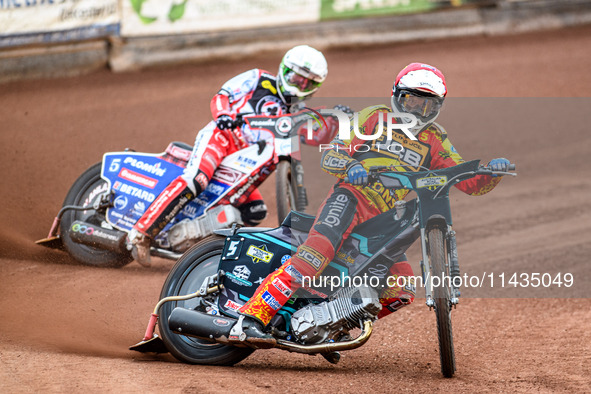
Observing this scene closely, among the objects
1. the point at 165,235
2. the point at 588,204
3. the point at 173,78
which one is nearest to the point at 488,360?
the point at 165,235

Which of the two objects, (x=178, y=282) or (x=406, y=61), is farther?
(x=406, y=61)

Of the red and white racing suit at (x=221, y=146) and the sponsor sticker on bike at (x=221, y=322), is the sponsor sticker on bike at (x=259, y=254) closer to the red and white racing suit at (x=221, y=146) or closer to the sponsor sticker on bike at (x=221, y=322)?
the sponsor sticker on bike at (x=221, y=322)

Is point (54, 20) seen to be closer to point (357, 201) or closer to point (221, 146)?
point (221, 146)

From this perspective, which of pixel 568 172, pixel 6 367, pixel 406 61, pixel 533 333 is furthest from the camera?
pixel 406 61

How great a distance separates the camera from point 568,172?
11.1 meters

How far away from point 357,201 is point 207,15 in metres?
10.7

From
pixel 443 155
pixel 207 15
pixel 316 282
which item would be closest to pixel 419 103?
pixel 443 155

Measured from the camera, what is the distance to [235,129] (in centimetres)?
748

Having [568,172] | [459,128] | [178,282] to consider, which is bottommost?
[178,282]

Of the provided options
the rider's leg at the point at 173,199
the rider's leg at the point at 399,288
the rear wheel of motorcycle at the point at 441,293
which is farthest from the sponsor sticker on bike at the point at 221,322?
the rider's leg at the point at 173,199

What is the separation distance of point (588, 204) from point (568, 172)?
49.0 inches

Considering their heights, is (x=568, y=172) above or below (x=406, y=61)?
below

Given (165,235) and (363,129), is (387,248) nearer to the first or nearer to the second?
(363,129)

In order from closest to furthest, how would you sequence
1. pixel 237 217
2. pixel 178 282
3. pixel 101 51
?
pixel 178 282 < pixel 237 217 < pixel 101 51
